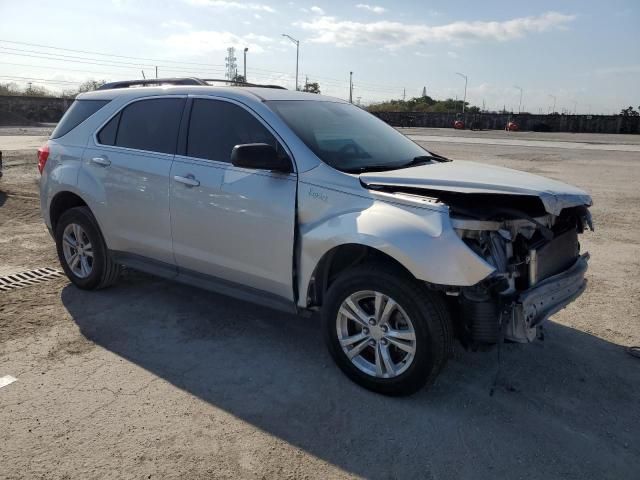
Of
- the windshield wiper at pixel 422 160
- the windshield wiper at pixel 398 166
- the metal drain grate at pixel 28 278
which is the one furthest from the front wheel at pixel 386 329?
the metal drain grate at pixel 28 278

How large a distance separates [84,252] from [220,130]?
6.52 ft

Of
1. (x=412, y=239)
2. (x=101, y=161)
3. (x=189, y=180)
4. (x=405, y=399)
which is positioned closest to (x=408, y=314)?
(x=412, y=239)

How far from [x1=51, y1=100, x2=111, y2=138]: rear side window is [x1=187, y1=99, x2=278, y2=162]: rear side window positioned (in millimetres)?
1276

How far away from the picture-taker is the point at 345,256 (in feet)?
12.1

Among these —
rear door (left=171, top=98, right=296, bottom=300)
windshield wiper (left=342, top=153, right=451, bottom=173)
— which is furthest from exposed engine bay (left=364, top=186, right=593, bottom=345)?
rear door (left=171, top=98, right=296, bottom=300)

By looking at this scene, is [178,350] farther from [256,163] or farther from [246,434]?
[256,163]

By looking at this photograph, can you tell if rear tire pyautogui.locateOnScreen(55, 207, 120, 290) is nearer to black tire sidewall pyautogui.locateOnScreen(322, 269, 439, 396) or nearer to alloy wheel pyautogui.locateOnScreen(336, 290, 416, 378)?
black tire sidewall pyautogui.locateOnScreen(322, 269, 439, 396)

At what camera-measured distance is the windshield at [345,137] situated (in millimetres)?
3783

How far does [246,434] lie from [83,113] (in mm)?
3603

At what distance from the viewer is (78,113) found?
16.8 feet

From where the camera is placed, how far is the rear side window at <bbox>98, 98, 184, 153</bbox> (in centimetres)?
438

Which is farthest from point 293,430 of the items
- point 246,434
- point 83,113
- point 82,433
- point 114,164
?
point 83,113

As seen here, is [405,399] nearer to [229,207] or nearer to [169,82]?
[229,207]

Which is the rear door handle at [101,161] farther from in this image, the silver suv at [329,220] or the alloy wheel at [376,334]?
the alloy wheel at [376,334]
